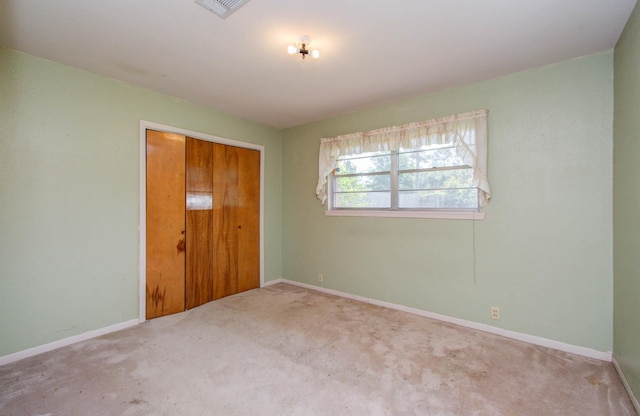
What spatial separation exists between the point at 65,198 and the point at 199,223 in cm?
Result: 131

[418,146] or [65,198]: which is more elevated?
[418,146]

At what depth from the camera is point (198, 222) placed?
357 centimetres

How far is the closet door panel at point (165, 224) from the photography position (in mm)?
3117

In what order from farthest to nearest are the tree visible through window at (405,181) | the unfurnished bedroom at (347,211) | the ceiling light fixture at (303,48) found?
the tree visible through window at (405,181)
the ceiling light fixture at (303,48)
the unfurnished bedroom at (347,211)

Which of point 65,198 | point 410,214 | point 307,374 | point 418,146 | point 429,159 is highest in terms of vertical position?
point 418,146

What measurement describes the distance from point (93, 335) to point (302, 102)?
322cm

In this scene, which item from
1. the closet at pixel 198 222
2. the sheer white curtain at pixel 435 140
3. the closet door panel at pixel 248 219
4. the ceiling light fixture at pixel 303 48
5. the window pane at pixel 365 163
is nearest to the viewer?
the ceiling light fixture at pixel 303 48

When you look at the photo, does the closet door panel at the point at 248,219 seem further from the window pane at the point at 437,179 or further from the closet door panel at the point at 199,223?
the window pane at the point at 437,179

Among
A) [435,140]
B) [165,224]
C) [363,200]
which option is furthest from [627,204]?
[165,224]

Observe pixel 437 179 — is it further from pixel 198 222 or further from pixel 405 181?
pixel 198 222

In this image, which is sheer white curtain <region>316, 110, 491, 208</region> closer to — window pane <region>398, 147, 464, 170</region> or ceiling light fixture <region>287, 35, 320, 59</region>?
window pane <region>398, 147, 464, 170</region>

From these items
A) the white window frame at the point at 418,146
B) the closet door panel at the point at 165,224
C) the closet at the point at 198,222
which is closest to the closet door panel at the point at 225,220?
the closet at the point at 198,222

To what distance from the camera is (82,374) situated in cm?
212

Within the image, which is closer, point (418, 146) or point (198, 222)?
point (418, 146)
